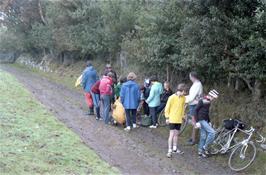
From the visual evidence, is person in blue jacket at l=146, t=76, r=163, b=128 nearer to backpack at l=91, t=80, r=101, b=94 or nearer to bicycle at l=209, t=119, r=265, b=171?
backpack at l=91, t=80, r=101, b=94

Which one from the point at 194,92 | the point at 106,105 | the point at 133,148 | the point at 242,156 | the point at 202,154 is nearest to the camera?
the point at 242,156

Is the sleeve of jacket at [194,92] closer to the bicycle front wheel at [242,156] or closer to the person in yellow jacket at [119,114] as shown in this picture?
the bicycle front wheel at [242,156]

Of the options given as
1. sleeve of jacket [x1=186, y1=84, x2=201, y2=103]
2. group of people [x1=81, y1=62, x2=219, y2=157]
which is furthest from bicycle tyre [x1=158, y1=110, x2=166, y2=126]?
sleeve of jacket [x1=186, y1=84, x2=201, y2=103]

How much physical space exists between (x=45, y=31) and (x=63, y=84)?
11664 mm

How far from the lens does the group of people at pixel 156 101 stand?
1199 centimetres

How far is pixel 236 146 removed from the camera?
449 inches

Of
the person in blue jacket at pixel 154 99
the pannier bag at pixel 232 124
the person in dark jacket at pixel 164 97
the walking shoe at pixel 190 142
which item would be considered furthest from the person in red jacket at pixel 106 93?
the pannier bag at pixel 232 124

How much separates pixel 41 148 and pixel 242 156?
5.08 metres

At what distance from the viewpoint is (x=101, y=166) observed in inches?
404

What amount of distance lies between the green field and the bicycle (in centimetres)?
327

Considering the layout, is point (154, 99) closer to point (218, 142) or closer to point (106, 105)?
point (106, 105)

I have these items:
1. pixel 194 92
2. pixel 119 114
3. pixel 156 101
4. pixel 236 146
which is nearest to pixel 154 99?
pixel 156 101

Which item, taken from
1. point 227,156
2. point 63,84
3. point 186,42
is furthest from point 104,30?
point 227,156

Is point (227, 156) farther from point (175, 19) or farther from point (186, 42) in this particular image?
point (175, 19)
